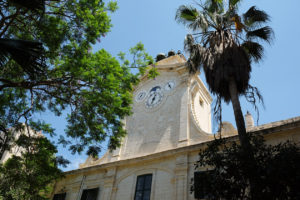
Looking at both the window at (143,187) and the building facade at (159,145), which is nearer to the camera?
the building facade at (159,145)

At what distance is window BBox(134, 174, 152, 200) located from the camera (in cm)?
1244

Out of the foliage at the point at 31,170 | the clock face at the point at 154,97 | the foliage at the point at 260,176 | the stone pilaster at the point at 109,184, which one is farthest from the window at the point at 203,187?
the clock face at the point at 154,97

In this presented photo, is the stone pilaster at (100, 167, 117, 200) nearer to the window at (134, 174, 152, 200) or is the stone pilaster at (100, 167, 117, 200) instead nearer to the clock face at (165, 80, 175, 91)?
the window at (134, 174, 152, 200)

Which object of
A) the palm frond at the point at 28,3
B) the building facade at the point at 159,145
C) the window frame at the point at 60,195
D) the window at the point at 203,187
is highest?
the building facade at the point at 159,145

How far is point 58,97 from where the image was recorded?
386 inches

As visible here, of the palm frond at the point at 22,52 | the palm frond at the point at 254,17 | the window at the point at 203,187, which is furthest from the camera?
the palm frond at the point at 254,17

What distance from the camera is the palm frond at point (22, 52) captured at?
13.8ft

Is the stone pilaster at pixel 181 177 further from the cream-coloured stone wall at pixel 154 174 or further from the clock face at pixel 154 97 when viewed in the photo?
the clock face at pixel 154 97

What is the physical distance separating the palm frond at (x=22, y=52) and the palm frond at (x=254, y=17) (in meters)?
6.97

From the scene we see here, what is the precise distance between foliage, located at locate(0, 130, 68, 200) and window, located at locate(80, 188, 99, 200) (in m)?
2.85

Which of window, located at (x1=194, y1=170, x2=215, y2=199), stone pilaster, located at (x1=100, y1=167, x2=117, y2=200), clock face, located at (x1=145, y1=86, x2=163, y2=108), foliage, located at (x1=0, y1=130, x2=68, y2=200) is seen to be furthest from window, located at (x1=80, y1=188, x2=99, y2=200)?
window, located at (x1=194, y1=170, x2=215, y2=199)

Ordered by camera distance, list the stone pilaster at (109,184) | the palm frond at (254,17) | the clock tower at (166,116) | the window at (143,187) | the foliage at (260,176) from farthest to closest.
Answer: the clock tower at (166,116)
the stone pilaster at (109,184)
the window at (143,187)
the palm frond at (254,17)
the foliage at (260,176)

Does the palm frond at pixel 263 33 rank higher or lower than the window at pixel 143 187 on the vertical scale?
higher

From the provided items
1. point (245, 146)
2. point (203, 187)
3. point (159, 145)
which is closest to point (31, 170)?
point (159, 145)
